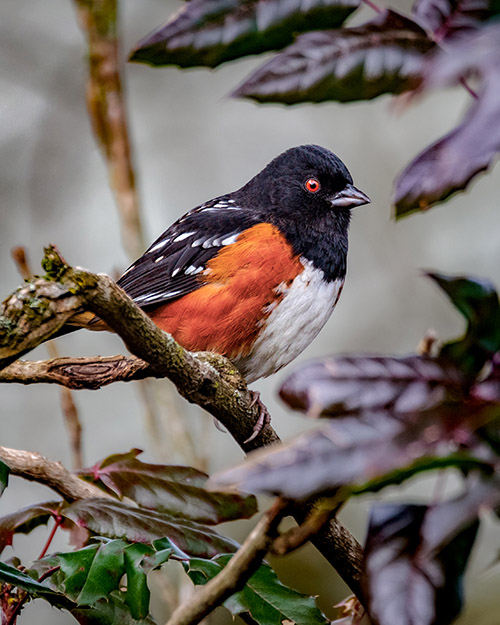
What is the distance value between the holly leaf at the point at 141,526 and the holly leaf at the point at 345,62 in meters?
0.71

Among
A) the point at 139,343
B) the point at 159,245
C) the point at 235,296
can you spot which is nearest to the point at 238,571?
the point at 139,343

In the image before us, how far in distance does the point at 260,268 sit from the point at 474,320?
4.69 ft

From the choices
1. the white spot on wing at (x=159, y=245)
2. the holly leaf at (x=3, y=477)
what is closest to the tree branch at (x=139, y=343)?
the holly leaf at (x=3, y=477)

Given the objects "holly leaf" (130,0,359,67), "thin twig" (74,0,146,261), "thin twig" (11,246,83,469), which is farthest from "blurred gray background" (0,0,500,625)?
"holly leaf" (130,0,359,67)

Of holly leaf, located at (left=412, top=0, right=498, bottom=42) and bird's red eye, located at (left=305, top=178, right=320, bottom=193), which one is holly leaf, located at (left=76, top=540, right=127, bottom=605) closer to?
holly leaf, located at (left=412, top=0, right=498, bottom=42)

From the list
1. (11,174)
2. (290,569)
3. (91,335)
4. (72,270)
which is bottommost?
(290,569)

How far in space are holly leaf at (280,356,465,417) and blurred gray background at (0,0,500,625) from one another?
341 centimetres

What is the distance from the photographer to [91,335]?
450 cm

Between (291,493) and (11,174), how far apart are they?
13.5 ft

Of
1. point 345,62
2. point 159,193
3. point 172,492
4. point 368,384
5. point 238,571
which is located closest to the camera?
point 368,384

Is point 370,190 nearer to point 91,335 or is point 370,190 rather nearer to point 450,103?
point 450,103

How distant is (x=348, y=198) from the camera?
2.35 m

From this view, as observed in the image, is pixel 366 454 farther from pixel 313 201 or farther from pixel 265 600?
pixel 313 201

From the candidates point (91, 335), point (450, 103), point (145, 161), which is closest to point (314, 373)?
point (91, 335)
